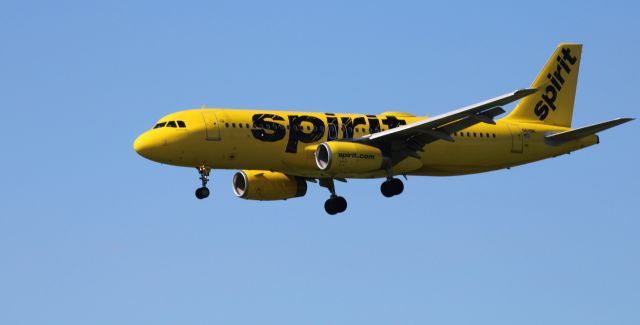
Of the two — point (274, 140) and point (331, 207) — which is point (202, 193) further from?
point (331, 207)

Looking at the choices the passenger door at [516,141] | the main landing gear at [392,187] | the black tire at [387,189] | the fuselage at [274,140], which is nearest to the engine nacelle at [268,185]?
the fuselage at [274,140]

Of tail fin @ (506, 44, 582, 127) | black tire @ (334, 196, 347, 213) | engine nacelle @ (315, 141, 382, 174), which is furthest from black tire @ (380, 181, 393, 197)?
tail fin @ (506, 44, 582, 127)

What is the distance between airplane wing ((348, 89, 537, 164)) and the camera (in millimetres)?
60438

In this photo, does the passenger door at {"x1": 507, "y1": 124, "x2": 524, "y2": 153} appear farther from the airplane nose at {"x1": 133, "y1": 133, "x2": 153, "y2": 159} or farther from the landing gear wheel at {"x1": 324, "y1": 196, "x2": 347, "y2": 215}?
the airplane nose at {"x1": 133, "y1": 133, "x2": 153, "y2": 159}

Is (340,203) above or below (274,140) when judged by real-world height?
below

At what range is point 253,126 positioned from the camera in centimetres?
6309

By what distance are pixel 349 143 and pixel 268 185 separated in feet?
22.8

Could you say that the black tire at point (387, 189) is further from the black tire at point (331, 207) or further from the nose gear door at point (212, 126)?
the nose gear door at point (212, 126)

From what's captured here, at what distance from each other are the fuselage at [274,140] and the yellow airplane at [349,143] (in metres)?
0.05

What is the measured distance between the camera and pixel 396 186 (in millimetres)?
65625

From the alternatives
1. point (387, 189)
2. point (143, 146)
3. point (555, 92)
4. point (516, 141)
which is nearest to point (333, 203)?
point (387, 189)

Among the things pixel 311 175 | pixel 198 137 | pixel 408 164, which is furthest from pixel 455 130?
pixel 198 137

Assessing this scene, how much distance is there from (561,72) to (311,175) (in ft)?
53.7

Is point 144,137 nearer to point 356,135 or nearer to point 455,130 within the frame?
point 356,135
